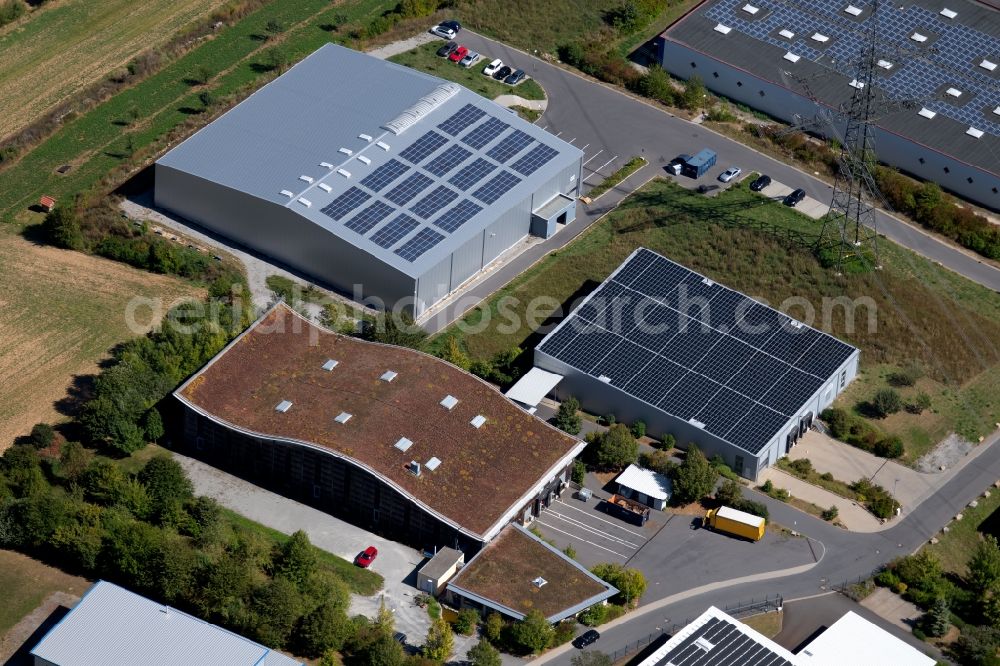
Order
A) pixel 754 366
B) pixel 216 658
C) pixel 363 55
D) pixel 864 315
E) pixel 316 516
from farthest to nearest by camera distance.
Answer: pixel 363 55, pixel 864 315, pixel 754 366, pixel 316 516, pixel 216 658

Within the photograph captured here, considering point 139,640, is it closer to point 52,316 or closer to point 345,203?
point 52,316

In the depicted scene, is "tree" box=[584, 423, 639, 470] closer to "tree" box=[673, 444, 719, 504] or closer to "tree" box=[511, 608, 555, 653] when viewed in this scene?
"tree" box=[673, 444, 719, 504]

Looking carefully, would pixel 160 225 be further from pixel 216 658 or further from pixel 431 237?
pixel 216 658

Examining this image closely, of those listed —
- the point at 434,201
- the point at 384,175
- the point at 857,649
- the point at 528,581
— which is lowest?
the point at 857,649

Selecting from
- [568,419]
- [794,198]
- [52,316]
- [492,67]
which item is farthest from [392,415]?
[492,67]

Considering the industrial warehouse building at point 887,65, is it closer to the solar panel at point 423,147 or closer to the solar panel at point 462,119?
the solar panel at point 462,119

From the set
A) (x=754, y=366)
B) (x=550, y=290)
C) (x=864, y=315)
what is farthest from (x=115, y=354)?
(x=864, y=315)
